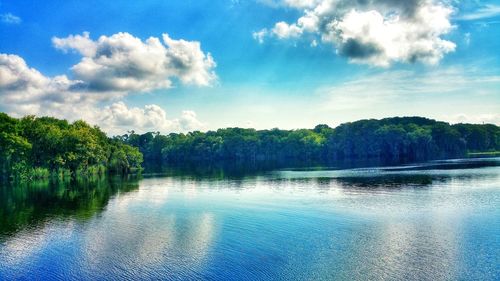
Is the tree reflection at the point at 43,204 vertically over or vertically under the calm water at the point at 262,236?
over

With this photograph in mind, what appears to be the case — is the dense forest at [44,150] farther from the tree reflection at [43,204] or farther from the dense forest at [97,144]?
the tree reflection at [43,204]

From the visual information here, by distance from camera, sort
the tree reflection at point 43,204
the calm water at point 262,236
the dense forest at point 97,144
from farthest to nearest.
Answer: the dense forest at point 97,144, the tree reflection at point 43,204, the calm water at point 262,236

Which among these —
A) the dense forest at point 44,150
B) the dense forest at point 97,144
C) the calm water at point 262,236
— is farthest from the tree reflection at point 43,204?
the dense forest at point 97,144

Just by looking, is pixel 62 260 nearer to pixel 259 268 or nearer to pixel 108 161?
pixel 259 268

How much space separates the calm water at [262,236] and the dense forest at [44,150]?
33.7 metres

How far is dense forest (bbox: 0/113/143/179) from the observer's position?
85.5m

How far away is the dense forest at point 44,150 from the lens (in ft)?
281

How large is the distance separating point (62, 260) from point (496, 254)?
95.4 feet

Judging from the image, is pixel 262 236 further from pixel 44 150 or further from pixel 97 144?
pixel 97 144

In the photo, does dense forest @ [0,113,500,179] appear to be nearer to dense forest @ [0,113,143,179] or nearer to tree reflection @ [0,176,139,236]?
dense forest @ [0,113,143,179]

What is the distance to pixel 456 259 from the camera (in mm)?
24828

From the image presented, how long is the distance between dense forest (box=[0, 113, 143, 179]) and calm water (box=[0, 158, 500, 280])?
3368 centimetres

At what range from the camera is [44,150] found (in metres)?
95.5

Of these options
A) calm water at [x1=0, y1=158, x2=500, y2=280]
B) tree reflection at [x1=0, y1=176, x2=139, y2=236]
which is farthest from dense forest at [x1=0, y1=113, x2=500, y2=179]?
calm water at [x1=0, y1=158, x2=500, y2=280]
